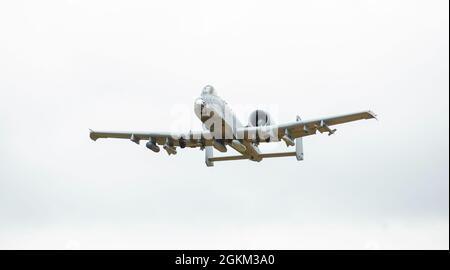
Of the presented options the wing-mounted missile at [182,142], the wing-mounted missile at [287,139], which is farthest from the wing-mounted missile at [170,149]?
the wing-mounted missile at [287,139]

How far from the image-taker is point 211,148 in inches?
2473

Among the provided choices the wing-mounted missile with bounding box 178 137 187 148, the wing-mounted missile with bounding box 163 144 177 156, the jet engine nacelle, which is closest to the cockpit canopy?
the jet engine nacelle

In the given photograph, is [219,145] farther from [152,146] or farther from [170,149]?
[152,146]

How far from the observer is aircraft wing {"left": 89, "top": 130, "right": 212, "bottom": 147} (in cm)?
5925

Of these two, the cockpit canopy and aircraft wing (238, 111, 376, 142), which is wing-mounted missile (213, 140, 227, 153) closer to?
aircraft wing (238, 111, 376, 142)

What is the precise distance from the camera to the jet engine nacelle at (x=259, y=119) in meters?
59.7

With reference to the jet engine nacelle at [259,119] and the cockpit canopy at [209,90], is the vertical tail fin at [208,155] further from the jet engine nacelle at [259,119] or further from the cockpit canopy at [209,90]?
the cockpit canopy at [209,90]

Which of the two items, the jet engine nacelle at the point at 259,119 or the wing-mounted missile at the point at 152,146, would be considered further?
the wing-mounted missile at the point at 152,146

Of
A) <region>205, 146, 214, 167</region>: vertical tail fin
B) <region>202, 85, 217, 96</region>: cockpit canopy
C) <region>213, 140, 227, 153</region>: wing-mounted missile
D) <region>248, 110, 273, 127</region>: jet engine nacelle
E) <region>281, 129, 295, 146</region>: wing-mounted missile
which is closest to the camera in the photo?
<region>202, 85, 217, 96</region>: cockpit canopy

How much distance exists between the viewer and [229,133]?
56.2 metres

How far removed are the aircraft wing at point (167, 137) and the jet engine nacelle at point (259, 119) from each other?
3.80 metres

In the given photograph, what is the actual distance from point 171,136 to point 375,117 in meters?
16.7
